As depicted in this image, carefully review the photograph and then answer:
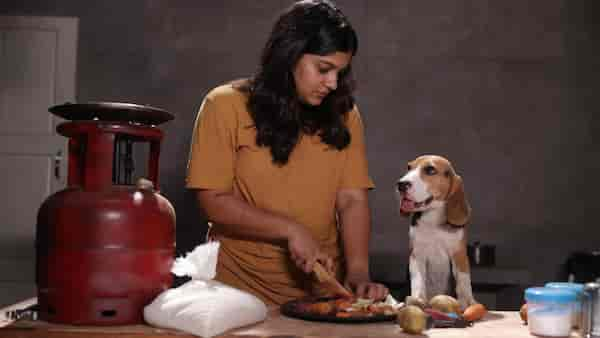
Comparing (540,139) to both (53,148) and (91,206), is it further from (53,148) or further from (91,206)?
(91,206)

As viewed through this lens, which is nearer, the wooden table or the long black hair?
the wooden table

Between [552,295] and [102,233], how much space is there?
929mm

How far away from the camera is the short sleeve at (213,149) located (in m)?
2.14

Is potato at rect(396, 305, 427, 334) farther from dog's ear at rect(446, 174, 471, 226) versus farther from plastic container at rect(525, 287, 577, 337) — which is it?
dog's ear at rect(446, 174, 471, 226)

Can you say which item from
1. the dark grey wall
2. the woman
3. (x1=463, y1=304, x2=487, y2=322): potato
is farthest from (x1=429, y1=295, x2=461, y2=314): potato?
the dark grey wall

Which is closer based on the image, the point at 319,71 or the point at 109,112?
the point at 109,112

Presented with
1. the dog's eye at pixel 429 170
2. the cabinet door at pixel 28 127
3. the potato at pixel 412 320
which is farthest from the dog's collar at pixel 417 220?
the cabinet door at pixel 28 127

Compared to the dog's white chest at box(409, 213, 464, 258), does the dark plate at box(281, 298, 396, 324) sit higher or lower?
lower

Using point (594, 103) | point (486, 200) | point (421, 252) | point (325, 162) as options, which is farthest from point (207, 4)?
point (421, 252)

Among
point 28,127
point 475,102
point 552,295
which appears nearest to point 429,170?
point 552,295

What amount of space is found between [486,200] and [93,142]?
154 inches

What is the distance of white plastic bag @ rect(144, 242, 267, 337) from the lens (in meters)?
1.42

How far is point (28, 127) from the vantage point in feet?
16.8

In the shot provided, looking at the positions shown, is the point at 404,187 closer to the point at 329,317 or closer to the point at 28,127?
the point at 329,317
